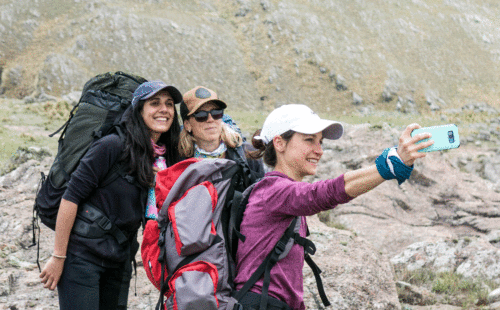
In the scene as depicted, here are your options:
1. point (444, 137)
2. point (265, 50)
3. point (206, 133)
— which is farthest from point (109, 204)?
point (265, 50)

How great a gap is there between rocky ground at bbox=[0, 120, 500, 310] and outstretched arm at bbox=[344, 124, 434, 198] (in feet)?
11.4

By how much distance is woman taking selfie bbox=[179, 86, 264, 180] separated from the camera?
4.00 metres

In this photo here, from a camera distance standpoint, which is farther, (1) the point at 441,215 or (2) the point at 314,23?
(2) the point at 314,23

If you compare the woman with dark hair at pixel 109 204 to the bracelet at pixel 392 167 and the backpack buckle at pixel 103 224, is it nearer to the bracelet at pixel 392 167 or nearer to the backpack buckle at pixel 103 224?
the backpack buckle at pixel 103 224

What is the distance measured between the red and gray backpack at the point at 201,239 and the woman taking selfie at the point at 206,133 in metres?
1.02

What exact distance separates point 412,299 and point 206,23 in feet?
176

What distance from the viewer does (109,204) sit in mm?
3432

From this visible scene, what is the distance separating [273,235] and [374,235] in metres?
7.53

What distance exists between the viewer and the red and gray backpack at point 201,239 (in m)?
2.56

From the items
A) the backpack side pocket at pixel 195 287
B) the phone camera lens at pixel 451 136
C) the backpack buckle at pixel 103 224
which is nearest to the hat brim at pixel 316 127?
the phone camera lens at pixel 451 136

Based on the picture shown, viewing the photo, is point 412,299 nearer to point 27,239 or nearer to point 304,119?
point 304,119

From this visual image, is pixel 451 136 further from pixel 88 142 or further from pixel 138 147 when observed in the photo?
pixel 88 142

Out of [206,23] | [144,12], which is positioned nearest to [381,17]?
[206,23]

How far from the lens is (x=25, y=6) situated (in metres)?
51.6
